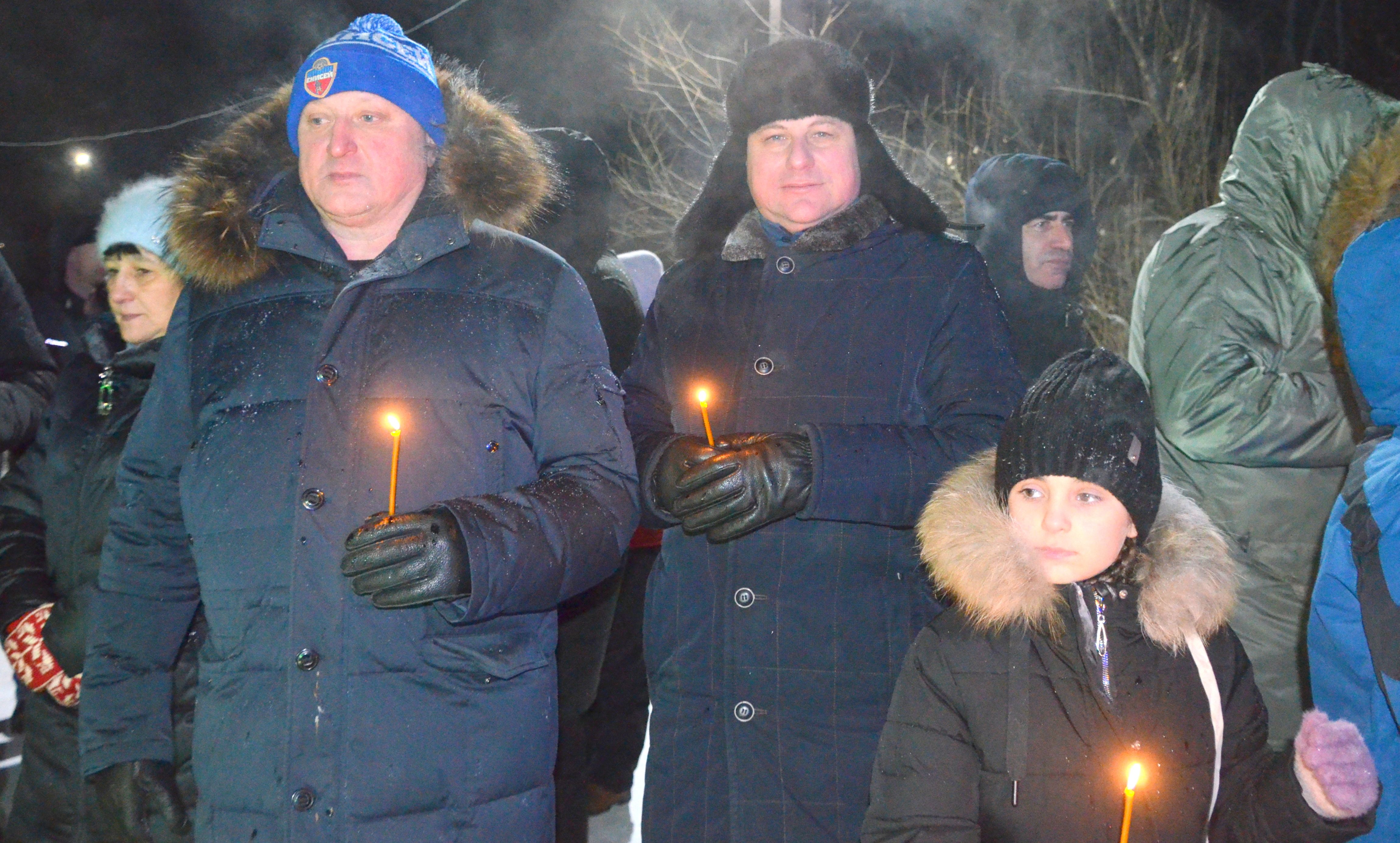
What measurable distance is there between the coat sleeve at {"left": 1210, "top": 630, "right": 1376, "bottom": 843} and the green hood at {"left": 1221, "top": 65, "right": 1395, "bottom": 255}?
1613mm

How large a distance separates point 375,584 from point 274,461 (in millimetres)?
344

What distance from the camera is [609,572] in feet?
8.29

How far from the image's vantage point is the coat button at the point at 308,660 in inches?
89.4

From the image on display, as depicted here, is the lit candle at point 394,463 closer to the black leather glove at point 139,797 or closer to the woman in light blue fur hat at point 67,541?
the black leather glove at point 139,797

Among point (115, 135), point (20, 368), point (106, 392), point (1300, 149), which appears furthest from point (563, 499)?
point (115, 135)

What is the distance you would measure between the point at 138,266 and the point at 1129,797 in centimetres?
299

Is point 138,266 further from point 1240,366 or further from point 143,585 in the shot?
point 1240,366

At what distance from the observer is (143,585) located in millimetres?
2615

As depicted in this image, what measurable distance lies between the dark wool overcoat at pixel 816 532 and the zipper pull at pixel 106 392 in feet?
4.87

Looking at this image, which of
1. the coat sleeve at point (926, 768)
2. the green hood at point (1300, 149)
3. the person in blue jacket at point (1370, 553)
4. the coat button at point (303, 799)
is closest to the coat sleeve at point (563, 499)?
the coat button at point (303, 799)

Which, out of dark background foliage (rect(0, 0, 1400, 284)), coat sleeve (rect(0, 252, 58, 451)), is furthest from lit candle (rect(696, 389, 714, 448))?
dark background foliage (rect(0, 0, 1400, 284))

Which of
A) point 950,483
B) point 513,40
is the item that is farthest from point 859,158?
point 513,40

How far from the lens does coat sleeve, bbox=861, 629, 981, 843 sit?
2.23 meters

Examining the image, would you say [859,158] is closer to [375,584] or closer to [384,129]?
[384,129]
